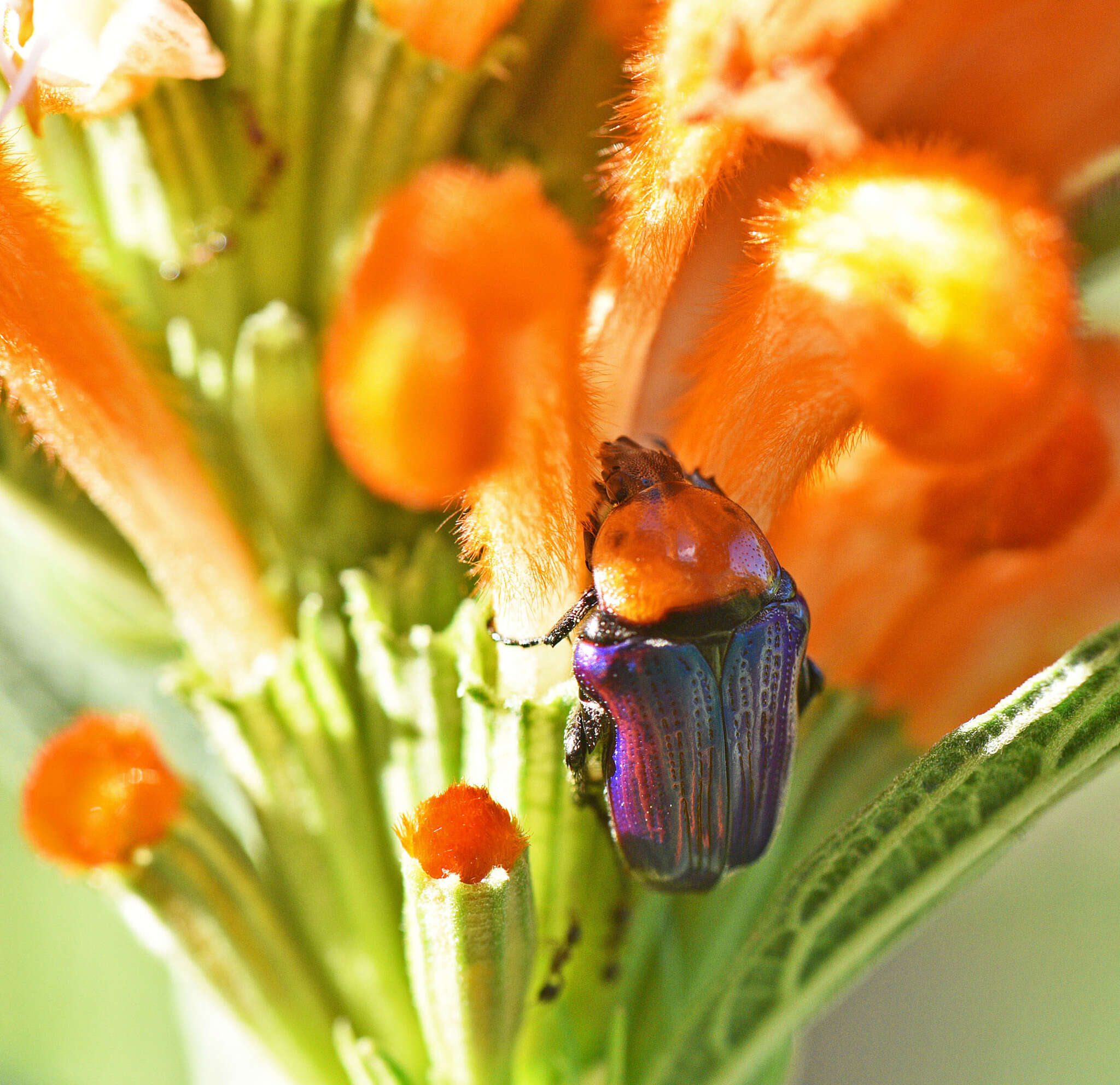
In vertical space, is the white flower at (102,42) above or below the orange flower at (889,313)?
above

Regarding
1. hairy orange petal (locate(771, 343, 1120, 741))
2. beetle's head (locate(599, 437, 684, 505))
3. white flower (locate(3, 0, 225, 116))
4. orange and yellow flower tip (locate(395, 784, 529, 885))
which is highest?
white flower (locate(3, 0, 225, 116))

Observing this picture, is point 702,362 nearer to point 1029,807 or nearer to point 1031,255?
point 1031,255

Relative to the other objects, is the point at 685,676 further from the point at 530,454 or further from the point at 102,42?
the point at 102,42

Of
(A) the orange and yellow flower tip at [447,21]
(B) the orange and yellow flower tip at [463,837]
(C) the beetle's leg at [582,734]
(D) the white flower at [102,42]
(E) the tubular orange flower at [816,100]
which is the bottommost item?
(B) the orange and yellow flower tip at [463,837]

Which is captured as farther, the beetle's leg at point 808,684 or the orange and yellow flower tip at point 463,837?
the beetle's leg at point 808,684

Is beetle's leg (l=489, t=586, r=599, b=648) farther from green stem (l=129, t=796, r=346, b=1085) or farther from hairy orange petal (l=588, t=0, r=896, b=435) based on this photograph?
green stem (l=129, t=796, r=346, b=1085)

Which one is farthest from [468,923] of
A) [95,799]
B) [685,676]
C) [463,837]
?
[95,799]

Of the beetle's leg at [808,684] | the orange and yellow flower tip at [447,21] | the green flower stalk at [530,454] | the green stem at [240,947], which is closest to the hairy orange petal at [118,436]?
the green flower stalk at [530,454]

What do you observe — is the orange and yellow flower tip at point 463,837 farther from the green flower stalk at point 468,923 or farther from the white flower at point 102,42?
the white flower at point 102,42

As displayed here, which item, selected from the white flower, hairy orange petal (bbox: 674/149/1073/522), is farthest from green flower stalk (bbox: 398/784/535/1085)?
the white flower

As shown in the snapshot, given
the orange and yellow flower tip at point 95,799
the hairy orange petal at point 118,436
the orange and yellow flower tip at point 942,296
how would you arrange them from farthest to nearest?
1. the orange and yellow flower tip at point 95,799
2. the hairy orange petal at point 118,436
3. the orange and yellow flower tip at point 942,296
